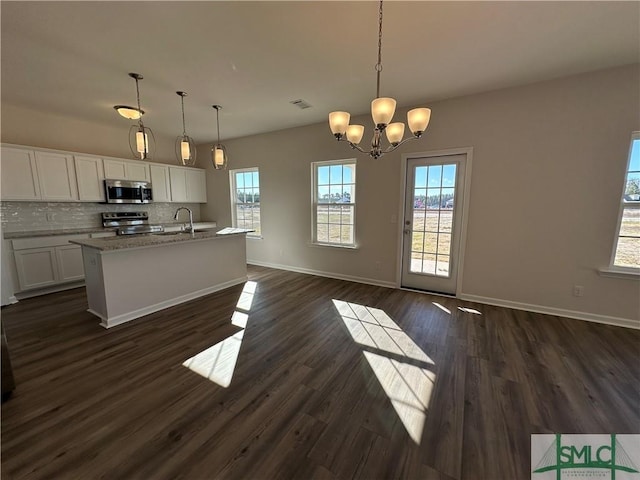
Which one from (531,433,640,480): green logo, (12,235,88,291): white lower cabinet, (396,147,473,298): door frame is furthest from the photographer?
(12,235,88,291): white lower cabinet

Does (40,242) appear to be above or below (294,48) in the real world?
below

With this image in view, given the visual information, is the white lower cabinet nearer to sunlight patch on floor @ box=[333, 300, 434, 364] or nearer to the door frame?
sunlight patch on floor @ box=[333, 300, 434, 364]

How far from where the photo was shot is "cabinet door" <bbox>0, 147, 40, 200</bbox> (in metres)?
3.58

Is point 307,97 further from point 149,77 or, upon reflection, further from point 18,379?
point 18,379

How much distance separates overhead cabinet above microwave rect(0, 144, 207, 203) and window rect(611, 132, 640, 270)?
23.8 ft

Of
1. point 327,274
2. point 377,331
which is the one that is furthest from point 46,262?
point 377,331

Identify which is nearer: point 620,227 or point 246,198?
point 620,227

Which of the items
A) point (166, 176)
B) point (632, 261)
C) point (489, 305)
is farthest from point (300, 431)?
point (166, 176)

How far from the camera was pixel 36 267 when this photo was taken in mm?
3770

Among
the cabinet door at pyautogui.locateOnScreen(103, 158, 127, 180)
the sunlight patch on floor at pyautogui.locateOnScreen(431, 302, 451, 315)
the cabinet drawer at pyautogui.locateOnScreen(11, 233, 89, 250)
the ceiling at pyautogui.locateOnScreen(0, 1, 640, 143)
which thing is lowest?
the sunlight patch on floor at pyautogui.locateOnScreen(431, 302, 451, 315)

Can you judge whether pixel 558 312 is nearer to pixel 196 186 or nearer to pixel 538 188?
pixel 538 188

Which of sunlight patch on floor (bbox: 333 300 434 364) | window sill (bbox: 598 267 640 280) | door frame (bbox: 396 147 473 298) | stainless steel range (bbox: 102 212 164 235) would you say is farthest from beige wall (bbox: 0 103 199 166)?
window sill (bbox: 598 267 640 280)

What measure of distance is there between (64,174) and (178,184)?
6.28 ft

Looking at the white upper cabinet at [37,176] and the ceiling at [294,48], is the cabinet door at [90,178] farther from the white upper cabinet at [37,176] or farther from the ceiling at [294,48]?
the ceiling at [294,48]
